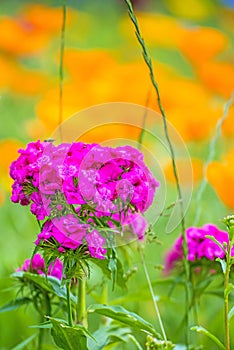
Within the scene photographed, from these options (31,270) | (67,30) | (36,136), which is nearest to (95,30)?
(67,30)

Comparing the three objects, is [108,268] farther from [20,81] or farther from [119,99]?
[20,81]

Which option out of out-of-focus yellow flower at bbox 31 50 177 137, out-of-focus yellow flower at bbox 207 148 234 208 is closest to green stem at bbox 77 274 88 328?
out-of-focus yellow flower at bbox 207 148 234 208

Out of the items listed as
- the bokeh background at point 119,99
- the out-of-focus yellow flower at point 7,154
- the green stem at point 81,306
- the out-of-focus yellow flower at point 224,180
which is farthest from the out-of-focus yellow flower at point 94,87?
the green stem at point 81,306

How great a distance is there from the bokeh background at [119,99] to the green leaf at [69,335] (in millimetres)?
177

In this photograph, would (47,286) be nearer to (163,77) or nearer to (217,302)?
(217,302)

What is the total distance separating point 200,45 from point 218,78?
0.40 ft

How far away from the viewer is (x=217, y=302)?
147cm

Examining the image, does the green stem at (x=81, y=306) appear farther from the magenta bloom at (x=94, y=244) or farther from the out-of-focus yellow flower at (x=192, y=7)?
the out-of-focus yellow flower at (x=192, y=7)

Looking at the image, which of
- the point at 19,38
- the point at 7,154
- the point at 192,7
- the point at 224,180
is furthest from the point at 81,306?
the point at 192,7

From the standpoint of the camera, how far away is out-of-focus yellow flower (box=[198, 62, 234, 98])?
191 cm

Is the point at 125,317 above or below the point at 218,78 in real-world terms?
above

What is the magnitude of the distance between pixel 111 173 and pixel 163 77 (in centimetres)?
145

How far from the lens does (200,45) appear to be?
6.60ft

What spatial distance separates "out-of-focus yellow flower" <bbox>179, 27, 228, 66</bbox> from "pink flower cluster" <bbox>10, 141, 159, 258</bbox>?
1.26m
